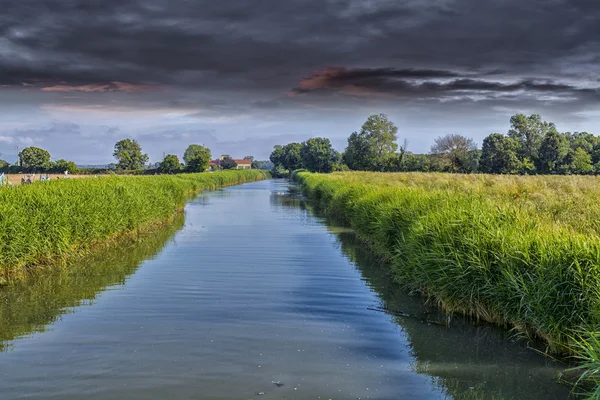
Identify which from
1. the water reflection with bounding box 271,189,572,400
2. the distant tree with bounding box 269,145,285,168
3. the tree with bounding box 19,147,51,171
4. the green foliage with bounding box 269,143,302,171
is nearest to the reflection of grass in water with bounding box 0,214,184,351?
the water reflection with bounding box 271,189,572,400

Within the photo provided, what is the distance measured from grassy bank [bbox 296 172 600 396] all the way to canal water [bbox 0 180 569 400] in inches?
18.6

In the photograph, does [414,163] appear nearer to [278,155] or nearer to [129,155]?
[129,155]

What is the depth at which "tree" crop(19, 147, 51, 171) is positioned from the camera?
10725cm

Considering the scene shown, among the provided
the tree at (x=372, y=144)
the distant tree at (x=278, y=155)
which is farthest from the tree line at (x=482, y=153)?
the distant tree at (x=278, y=155)

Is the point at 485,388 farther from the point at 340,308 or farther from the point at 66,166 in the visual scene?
the point at 66,166

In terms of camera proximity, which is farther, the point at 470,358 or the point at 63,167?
the point at 63,167

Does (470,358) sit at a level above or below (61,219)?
below

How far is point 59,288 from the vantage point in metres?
12.2

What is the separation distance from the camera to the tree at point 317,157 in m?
124

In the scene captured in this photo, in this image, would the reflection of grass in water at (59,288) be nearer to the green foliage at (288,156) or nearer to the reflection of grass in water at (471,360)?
the reflection of grass in water at (471,360)

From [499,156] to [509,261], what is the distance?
225 feet

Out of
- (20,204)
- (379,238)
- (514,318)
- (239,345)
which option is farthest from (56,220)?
(514,318)

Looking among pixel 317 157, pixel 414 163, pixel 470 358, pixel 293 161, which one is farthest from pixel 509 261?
pixel 293 161

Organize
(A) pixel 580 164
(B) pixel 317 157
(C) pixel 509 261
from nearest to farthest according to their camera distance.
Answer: (C) pixel 509 261 → (A) pixel 580 164 → (B) pixel 317 157
